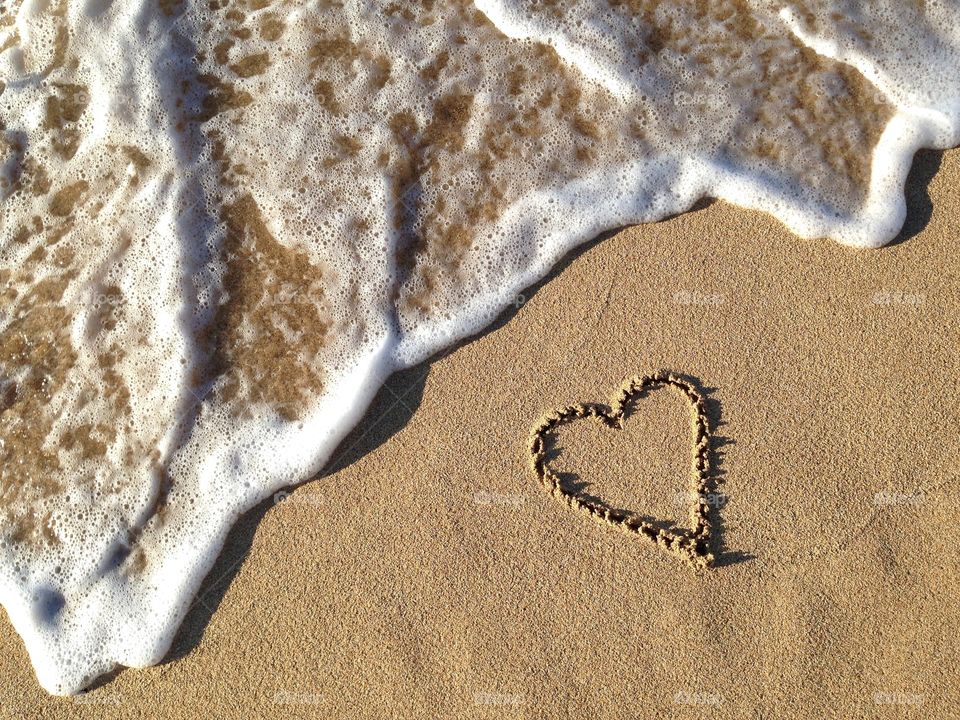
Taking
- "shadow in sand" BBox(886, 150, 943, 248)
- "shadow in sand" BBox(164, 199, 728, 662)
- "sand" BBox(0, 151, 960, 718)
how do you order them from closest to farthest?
1. "sand" BBox(0, 151, 960, 718)
2. "shadow in sand" BBox(164, 199, 728, 662)
3. "shadow in sand" BBox(886, 150, 943, 248)

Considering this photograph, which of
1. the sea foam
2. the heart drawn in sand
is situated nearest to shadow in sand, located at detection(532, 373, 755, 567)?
the heart drawn in sand

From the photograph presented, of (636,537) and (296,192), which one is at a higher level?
(296,192)

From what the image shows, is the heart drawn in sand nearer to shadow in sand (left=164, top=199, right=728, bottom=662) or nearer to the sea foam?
shadow in sand (left=164, top=199, right=728, bottom=662)

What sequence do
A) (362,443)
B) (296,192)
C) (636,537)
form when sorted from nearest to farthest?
(636,537), (362,443), (296,192)

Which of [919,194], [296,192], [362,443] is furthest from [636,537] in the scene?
[296,192]

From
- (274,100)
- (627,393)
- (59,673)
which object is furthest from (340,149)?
(59,673)

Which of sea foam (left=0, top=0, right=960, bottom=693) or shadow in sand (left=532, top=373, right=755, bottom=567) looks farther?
sea foam (left=0, top=0, right=960, bottom=693)

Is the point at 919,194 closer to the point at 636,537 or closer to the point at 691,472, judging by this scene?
the point at 691,472
